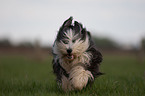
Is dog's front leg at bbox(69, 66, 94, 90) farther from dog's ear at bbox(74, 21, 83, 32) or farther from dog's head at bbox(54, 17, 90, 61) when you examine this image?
dog's ear at bbox(74, 21, 83, 32)

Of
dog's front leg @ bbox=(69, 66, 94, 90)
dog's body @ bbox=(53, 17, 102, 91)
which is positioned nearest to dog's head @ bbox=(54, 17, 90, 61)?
dog's body @ bbox=(53, 17, 102, 91)

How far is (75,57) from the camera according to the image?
12.6 feet

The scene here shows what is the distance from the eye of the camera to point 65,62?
397cm

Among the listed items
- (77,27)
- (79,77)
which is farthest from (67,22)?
(79,77)

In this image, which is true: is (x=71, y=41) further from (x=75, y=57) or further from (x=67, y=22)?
(x=67, y=22)

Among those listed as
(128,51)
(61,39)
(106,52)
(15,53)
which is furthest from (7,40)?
(61,39)

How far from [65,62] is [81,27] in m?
0.83

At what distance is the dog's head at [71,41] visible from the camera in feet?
12.3

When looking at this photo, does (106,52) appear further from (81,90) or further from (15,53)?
(81,90)

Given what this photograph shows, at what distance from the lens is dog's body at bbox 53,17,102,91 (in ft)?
12.5

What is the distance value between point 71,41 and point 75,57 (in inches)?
13.2

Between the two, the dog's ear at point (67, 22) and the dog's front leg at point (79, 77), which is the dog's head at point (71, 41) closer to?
the dog's ear at point (67, 22)

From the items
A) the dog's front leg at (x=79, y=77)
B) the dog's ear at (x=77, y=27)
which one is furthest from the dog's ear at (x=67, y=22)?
the dog's front leg at (x=79, y=77)

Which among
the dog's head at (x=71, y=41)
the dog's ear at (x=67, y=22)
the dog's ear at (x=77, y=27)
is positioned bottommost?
the dog's head at (x=71, y=41)
